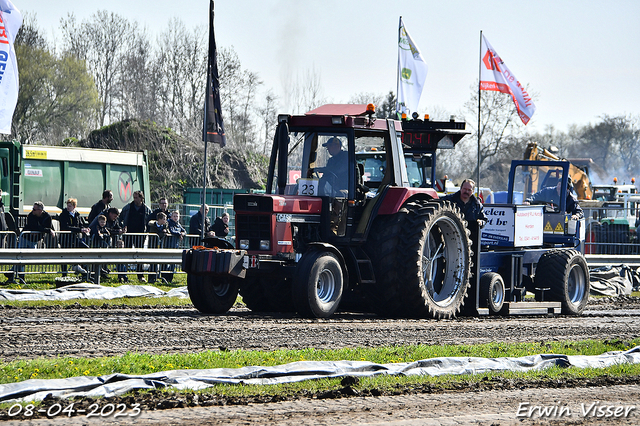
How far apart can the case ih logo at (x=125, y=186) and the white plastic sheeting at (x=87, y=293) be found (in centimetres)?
882

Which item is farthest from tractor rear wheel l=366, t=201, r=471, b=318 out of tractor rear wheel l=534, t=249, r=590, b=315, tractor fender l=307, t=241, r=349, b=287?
tractor rear wheel l=534, t=249, r=590, b=315

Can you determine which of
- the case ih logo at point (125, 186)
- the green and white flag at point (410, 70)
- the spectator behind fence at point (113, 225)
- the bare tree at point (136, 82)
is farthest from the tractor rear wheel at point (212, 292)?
the bare tree at point (136, 82)

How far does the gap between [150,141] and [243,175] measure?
5.13 m

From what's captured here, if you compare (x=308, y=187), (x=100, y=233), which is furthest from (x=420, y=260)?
(x=100, y=233)

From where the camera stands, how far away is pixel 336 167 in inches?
440

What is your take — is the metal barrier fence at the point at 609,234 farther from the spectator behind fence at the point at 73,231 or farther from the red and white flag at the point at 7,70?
the red and white flag at the point at 7,70

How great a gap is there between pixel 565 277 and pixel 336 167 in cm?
485

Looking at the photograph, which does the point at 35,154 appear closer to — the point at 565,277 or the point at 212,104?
the point at 212,104

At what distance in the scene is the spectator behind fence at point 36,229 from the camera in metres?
15.4

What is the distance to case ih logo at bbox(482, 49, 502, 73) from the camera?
23.5 meters

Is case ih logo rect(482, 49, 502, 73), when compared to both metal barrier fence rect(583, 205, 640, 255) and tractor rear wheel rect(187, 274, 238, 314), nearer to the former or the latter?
metal barrier fence rect(583, 205, 640, 255)

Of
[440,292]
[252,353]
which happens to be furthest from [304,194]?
[252,353]

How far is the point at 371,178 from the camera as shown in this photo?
11633mm

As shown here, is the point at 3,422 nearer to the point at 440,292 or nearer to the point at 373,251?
the point at 373,251
